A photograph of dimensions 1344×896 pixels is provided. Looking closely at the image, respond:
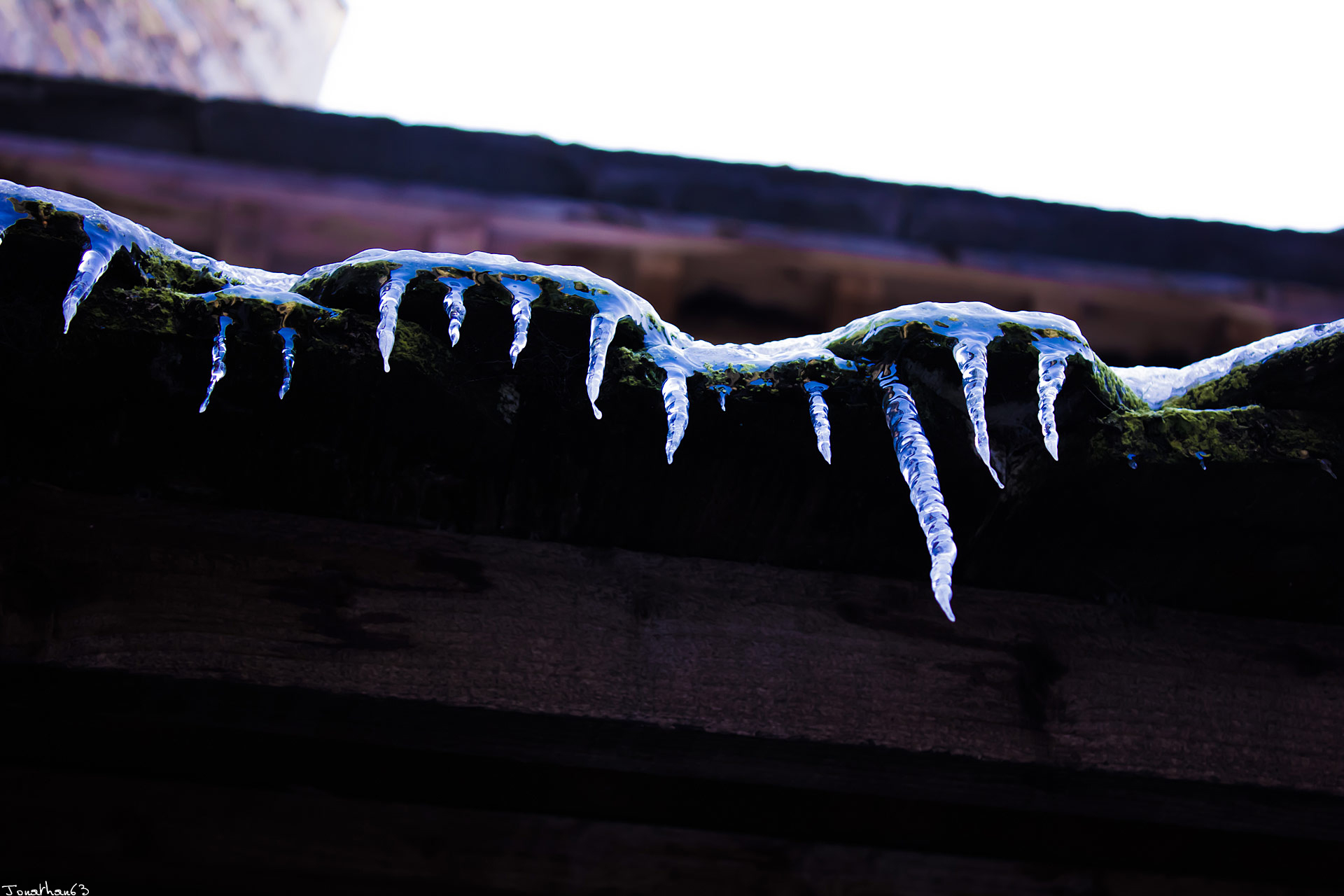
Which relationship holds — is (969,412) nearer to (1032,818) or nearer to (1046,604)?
(1046,604)

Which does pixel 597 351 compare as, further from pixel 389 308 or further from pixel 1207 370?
pixel 1207 370

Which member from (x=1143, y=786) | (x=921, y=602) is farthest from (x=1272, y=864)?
(x=921, y=602)

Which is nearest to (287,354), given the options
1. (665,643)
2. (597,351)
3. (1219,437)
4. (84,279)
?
(84,279)

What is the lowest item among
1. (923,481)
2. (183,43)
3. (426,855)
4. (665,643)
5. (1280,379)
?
(426,855)

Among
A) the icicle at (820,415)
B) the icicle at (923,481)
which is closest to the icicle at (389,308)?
the icicle at (820,415)

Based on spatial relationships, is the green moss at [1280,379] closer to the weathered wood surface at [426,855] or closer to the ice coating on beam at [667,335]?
the ice coating on beam at [667,335]

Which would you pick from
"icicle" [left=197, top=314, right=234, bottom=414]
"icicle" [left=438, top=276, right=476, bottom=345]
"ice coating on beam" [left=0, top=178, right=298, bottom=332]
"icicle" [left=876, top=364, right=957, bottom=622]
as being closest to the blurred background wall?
"ice coating on beam" [left=0, top=178, right=298, bottom=332]
